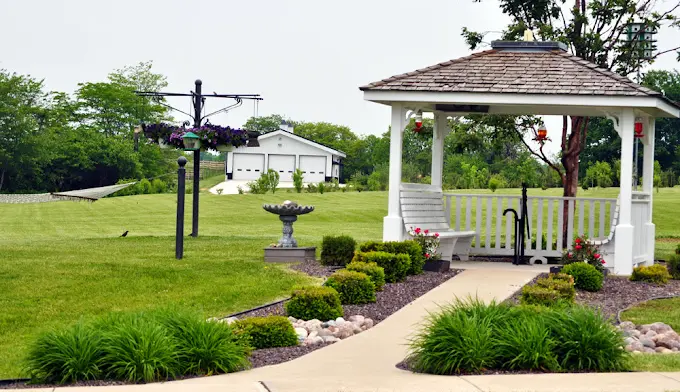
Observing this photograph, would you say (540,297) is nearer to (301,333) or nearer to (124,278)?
(301,333)

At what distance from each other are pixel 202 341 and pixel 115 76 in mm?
65872

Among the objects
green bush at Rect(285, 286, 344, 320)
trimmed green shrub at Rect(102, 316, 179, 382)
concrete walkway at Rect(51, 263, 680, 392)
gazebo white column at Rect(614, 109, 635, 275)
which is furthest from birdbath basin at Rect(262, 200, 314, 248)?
trimmed green shrub at Rect(102, 316, 179, 382)

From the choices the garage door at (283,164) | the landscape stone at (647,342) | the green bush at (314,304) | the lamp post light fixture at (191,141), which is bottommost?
the landscape stone at (647,342)

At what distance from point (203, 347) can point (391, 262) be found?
5.29 meters

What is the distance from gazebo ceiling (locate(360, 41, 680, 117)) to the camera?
530 inches

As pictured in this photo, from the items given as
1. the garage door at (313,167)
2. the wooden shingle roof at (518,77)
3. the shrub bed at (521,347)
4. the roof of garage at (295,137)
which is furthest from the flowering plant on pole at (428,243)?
the garage door at (313,167)

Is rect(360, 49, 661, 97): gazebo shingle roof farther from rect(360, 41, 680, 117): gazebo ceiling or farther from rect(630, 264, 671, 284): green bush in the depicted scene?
rect(630, 264, 671, 284): green bush

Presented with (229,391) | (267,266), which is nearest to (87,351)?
(229,391)

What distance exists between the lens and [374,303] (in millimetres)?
10445

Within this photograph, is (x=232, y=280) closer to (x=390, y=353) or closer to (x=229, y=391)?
(x=390, y=353)

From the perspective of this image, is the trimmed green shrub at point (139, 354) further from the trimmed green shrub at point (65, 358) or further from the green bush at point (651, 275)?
Result: the green bush at point (651, 275)

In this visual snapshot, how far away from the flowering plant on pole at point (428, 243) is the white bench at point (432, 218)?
0.28 metres

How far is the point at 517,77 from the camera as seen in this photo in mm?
14266

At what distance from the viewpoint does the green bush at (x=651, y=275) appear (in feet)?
43.2
